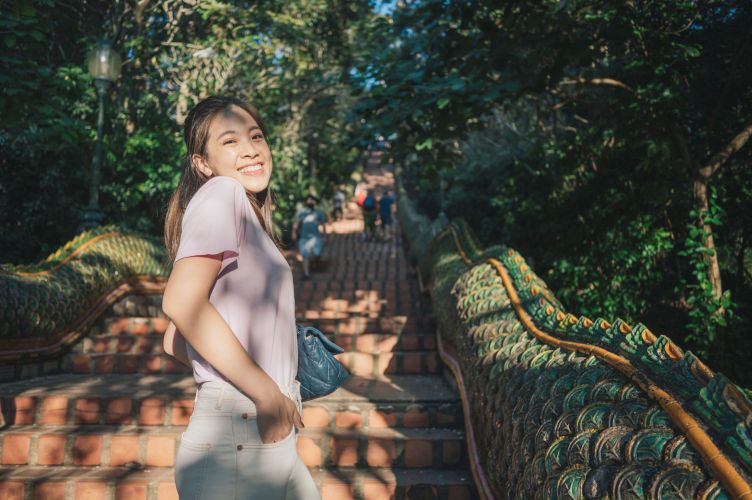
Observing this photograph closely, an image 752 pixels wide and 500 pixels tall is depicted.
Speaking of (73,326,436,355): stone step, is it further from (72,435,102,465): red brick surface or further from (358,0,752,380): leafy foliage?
(72,435,102,465): red brick surface

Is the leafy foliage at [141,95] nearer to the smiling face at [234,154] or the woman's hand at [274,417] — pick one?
the smiling face at [234,154]

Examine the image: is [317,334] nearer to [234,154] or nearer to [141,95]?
[234,154]

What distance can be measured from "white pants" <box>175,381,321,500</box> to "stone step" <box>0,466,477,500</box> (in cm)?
235

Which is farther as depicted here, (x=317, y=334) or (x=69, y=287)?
(x=69, y=287)

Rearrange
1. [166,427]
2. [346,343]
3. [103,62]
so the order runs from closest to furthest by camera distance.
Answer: [166,427], [346,343], [103,62]

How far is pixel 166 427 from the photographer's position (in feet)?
14.3

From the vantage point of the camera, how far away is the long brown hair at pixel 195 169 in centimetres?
171

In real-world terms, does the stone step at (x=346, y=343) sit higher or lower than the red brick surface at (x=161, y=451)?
higher

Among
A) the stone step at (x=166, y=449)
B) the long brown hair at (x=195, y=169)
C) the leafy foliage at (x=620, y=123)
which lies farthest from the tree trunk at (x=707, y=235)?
the long brown hair at (x=195, y=169)

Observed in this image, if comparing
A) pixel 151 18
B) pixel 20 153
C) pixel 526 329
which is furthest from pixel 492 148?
pixel 526 329

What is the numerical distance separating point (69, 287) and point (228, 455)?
5.18 m

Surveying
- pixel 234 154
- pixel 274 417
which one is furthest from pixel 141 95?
pixel 274 417

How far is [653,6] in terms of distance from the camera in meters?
6.60

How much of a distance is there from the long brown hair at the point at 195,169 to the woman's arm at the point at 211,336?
1.18ft
